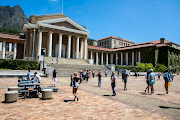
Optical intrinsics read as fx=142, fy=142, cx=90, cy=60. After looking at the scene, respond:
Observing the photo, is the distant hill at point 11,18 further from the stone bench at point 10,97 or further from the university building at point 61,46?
the stone bench at point 10,97

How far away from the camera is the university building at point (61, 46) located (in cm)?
3483

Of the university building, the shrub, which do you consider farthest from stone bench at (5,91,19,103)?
the university building

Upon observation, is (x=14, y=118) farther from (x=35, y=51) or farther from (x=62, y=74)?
(x=35, y=51)

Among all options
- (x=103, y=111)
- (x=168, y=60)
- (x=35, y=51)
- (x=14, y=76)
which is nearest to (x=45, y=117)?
(x=103, y=111)

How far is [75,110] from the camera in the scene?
595cm

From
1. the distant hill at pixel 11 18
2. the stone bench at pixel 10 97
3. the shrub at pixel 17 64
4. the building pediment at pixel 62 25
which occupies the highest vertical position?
the distant hill at pixel 11 18

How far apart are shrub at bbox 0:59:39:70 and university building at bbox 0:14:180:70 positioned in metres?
6.13

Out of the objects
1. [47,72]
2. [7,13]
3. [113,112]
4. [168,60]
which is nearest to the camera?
[113,112]

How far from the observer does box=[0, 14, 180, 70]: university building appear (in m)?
34.8

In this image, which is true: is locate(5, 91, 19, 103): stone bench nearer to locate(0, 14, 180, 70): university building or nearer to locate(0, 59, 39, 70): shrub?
locate(0, 59, 39, 70): shrub

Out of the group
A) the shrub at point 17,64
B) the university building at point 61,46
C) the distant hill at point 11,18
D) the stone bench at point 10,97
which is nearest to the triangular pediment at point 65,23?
the university building at point 61,46

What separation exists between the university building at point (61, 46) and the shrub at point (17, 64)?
241 inches

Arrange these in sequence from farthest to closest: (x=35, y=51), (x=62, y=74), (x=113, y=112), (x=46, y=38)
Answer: (x=46, y=38), (x=35, y=51), (x=62, y=74), (x=113, y=112)

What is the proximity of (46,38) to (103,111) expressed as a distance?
1383 inches
